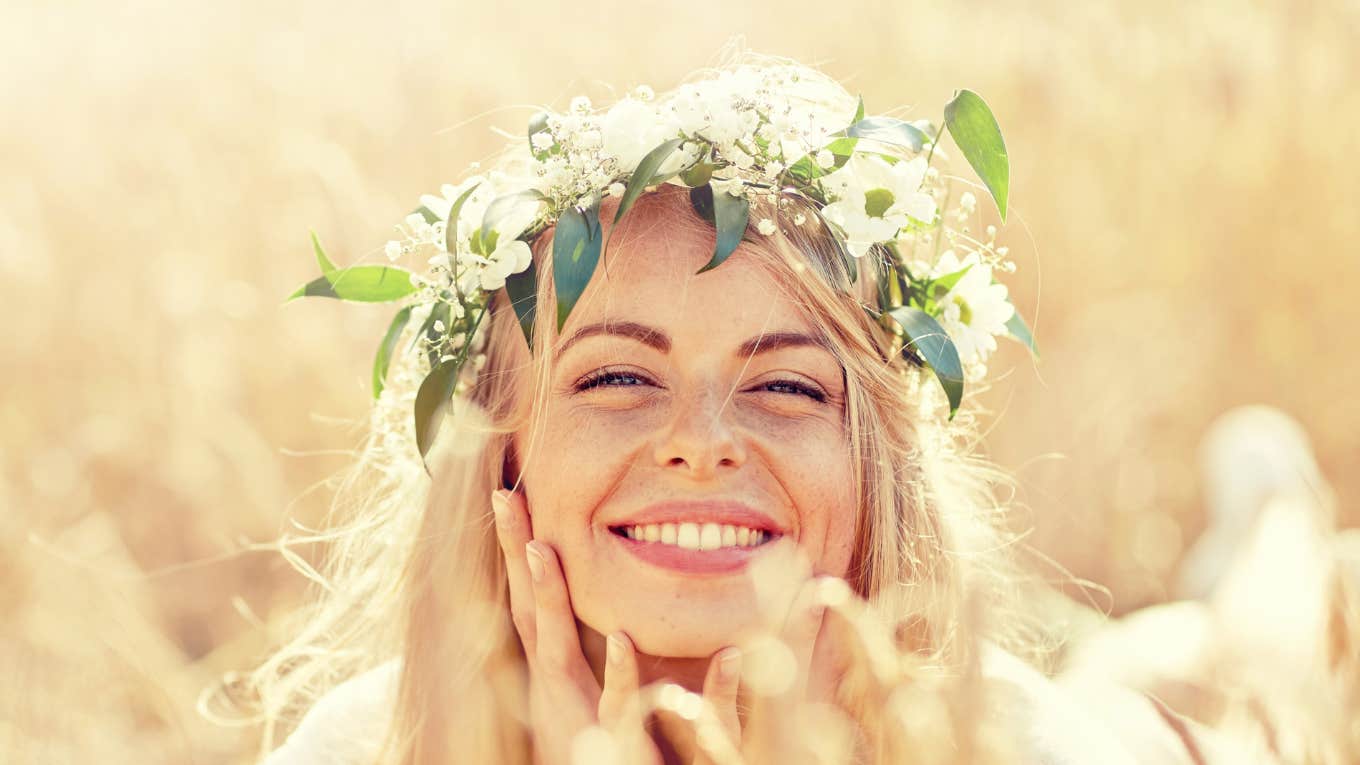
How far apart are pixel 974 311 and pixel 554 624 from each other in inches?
42.8

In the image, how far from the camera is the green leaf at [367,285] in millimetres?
2510

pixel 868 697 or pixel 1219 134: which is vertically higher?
pixel 1219 134

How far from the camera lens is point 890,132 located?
2.25 meters

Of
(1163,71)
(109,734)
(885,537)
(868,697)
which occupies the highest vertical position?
(1163,71)

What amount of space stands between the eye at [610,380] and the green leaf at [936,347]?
535mm

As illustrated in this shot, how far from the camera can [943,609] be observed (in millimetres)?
2680

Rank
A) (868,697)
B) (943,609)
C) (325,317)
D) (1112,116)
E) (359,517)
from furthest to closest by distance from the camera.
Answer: (1112,116)
(325,317)
(359,517)
(943,609)
(868,697)

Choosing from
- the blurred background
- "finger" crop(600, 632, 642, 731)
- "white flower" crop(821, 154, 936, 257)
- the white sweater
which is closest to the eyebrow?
"white flower" crop(821, 154, 936, 257)

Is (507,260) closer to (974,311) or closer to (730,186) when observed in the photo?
(730,186)

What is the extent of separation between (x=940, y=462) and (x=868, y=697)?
1.89 ft

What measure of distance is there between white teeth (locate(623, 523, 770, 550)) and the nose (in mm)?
97

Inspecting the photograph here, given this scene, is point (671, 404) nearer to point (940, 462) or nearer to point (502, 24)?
point (940, 462)

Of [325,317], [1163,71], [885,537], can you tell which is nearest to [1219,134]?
[1163,71]

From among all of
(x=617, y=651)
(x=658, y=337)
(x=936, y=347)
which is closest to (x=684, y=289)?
(x=658, y=337)
